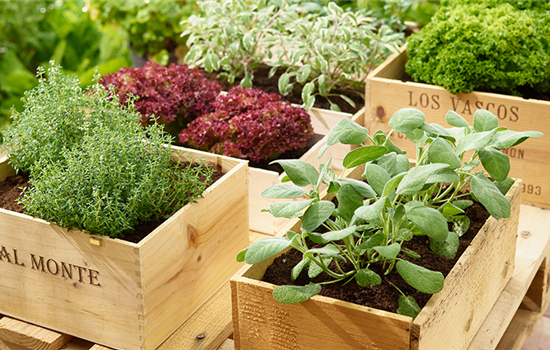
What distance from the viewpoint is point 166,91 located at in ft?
6.23

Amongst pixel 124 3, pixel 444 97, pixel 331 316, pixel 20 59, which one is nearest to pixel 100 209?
pixel 331 316

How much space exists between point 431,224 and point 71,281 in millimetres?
796

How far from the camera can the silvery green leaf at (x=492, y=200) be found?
1.09 meters

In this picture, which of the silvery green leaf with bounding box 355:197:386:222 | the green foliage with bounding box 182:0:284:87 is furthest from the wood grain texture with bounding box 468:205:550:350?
the green foliage with bounding box 182:0:284:87

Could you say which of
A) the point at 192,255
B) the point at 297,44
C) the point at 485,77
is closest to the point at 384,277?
the point at 192,255

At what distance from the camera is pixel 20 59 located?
493cm

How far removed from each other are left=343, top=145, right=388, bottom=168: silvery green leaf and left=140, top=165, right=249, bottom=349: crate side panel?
41cm

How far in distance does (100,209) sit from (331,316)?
0.52 metres

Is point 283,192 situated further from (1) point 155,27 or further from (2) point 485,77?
(1) point 155,27

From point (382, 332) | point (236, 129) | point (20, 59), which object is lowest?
point (20, 59)

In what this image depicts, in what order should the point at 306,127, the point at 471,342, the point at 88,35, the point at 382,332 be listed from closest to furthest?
the point at 382,332 → the point at 471,342 → the point at 306,127 → the point at 88,35

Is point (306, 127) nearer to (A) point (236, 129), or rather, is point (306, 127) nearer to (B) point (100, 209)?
(A) point (236, 129)

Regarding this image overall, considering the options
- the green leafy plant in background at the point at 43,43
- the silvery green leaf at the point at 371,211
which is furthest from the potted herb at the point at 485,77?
the green leafy plant in background at the point at 43,43

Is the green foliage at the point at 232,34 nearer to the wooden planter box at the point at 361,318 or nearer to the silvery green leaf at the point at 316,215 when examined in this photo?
the wooden planter box at the point at 361,318
